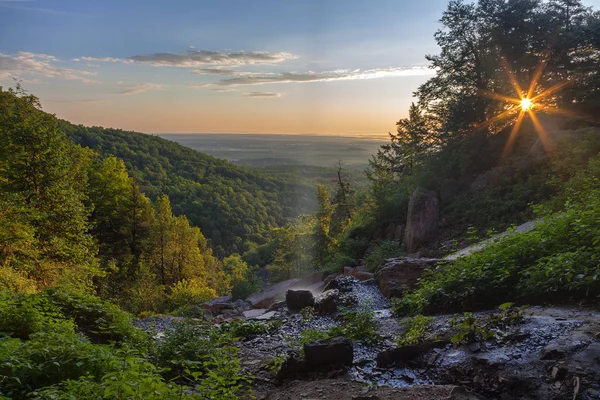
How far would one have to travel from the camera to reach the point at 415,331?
6.96m

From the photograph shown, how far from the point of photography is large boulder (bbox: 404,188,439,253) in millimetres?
17000

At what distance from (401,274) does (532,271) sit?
5.45 m

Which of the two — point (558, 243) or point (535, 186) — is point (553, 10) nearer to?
point (535, 186)

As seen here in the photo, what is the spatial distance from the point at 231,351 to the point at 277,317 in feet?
12.0

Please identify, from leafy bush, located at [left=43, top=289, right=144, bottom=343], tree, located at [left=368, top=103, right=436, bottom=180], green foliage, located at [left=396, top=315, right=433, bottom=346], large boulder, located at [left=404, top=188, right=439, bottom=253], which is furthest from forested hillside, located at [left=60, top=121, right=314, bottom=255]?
green foliage, located at [left=396, top=315, right=433, bottom=346]

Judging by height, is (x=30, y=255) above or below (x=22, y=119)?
below

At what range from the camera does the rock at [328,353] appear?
21.2ft

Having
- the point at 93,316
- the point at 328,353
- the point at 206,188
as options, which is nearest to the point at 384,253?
the point at 328,353

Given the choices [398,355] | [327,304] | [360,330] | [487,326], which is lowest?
[327,304]

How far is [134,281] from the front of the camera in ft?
105

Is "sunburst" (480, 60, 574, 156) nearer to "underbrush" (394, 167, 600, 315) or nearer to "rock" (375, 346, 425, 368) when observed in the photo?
"underbrush" (394, 167, 600, 315)

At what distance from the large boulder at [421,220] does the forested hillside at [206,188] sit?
60.3 meters

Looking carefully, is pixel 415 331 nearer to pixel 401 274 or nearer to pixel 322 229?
pixel 401 274

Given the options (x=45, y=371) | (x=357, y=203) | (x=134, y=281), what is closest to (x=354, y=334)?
(x=45, y=371)
